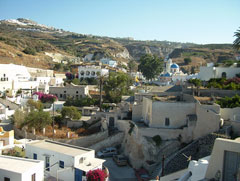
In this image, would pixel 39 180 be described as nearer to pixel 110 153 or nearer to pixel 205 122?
pixel 110 153

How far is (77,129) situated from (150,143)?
853 cm

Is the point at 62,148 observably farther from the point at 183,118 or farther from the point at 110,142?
the point at 183,118

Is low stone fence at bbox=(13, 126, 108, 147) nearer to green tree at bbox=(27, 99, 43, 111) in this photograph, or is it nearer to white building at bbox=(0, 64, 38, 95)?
green tree at bbox=(27, 99, 43, 111)

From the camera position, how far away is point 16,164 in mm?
13016

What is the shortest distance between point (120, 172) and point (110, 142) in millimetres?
4506

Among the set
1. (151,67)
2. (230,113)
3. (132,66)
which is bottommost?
(230,113)

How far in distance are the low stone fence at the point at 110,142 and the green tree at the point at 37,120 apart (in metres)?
5.39

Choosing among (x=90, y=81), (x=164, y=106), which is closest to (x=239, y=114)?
(x=164, y=106)

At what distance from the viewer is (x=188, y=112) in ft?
71.8

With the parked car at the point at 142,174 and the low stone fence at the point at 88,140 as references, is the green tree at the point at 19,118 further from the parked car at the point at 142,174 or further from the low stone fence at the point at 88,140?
the parked car at the point at 142,174

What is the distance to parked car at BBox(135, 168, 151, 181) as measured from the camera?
1870 cm

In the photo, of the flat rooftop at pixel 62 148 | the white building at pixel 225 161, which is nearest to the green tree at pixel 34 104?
the flat rooftop at pixel 62 148

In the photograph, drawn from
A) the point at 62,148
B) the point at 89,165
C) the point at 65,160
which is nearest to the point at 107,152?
the point at 62,148

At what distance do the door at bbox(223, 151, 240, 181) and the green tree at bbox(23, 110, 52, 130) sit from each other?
19.5m
